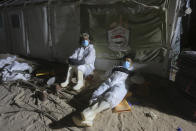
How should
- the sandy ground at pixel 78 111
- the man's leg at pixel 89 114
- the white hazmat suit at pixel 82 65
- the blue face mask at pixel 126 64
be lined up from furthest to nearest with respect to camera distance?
1. the white hazmat suit at pixel 82 65
2. the blue face mask at pixel 126 64
3. the sandy ground at pixel 78 111
4. the man's leg at pixel 89 114

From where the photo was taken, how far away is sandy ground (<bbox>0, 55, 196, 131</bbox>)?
253 cm

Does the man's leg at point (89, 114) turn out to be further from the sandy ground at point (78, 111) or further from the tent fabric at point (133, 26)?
the tent fabric at point (133, 26)

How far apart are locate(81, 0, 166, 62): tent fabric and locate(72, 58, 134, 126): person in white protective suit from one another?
112 centimetres

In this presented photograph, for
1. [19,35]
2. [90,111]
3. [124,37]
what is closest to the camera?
[90,111]

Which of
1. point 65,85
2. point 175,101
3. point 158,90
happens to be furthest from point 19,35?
point 175,101

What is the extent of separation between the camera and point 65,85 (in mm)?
3740

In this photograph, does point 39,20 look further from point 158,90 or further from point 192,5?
point 192,5

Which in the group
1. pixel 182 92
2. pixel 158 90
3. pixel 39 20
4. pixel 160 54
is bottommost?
pixel 158 90

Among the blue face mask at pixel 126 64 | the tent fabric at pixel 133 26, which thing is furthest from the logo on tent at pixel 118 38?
the blue face mask at pixel 126 64

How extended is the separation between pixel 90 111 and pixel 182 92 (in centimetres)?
189

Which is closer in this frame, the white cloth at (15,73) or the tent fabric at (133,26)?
the tent fabric at (133,26)

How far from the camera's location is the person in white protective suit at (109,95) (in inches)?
96.1

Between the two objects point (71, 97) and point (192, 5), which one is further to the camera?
point (192, 5)

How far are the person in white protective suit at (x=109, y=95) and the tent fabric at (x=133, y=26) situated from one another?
1.12 m
